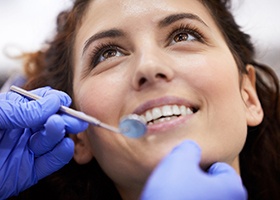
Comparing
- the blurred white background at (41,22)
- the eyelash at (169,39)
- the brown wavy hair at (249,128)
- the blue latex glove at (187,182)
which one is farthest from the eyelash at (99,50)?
the blurred white background at (41,22)

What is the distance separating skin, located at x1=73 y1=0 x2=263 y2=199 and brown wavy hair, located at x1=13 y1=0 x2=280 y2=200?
153 mm

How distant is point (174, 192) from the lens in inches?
31.8

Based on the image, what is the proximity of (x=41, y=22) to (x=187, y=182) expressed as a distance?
1860 millimetres

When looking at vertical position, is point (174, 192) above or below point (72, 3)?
below

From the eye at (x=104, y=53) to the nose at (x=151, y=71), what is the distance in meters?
0.17

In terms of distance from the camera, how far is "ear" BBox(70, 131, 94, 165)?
1.27 m

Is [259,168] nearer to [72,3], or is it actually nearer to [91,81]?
[91,81]

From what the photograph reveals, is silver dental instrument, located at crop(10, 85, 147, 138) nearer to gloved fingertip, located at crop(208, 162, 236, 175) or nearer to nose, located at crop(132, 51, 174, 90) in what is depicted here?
nose, located at crop(132, 51, 174, 90)

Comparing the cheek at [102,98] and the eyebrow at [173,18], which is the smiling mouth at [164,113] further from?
the eyebrow at [173,18]

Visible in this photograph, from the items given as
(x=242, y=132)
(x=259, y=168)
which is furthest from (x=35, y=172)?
(x=259, y=168)

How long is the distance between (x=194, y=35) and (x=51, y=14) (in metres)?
1.36

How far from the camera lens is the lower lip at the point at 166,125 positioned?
974mm

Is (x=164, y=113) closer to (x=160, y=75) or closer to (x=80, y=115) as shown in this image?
(x=160, y=75)

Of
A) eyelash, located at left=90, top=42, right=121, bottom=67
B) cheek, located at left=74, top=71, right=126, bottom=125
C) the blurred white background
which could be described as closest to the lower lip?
cheek, located at left=74, top=71, right=126, bottom=125
